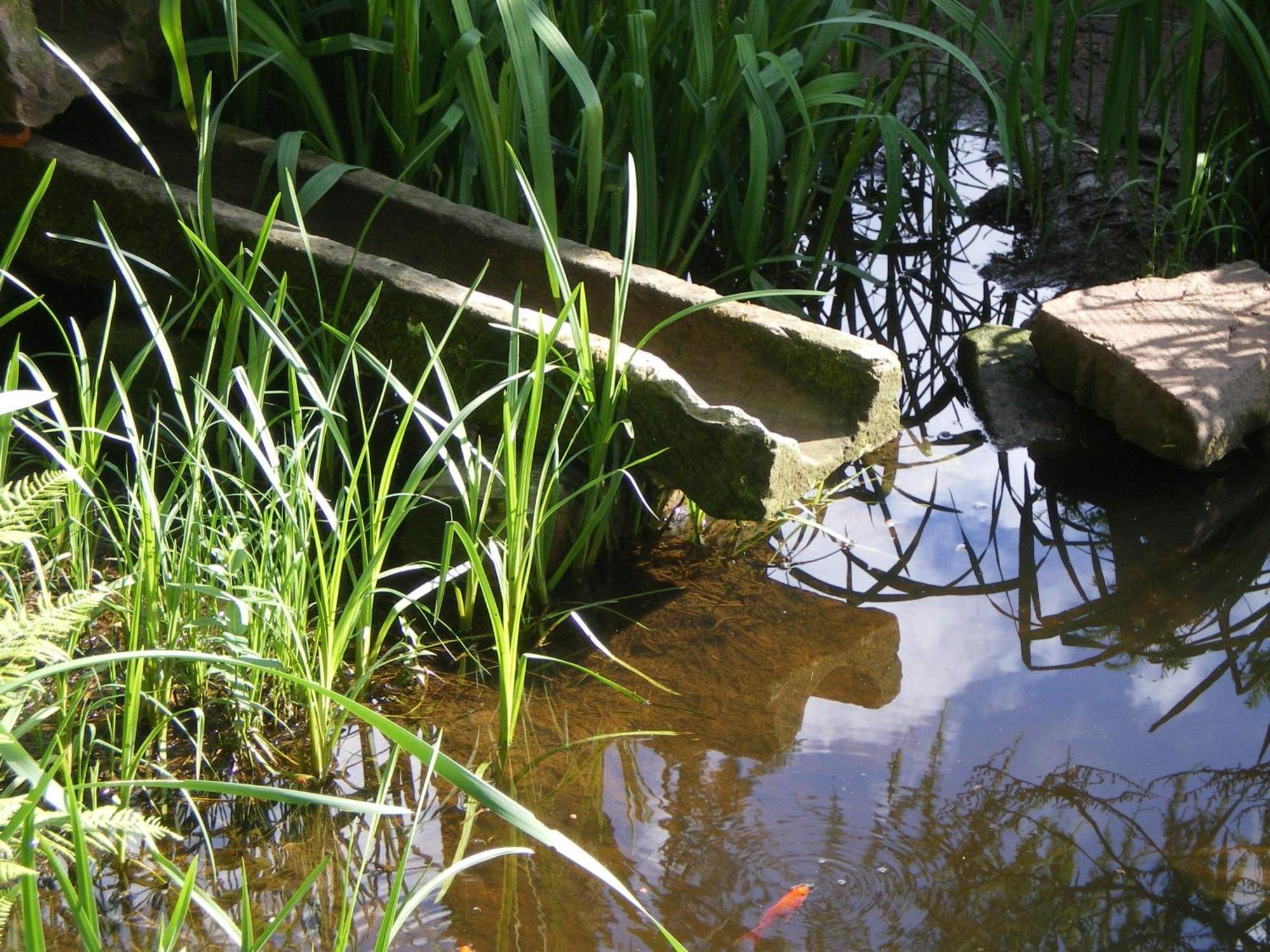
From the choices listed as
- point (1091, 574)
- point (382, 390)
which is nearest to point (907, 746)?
point (1091, 574)

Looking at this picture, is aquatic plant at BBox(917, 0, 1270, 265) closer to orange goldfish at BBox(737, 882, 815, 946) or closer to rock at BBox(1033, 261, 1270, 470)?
rock at BBox(1033, 261, 1270, 470)

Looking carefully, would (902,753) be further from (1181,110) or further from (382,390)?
(1181,110)

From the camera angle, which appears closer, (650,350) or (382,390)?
(382,390)

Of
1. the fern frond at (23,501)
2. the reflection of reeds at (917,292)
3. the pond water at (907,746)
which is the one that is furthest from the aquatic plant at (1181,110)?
the fern frond at (23,501)

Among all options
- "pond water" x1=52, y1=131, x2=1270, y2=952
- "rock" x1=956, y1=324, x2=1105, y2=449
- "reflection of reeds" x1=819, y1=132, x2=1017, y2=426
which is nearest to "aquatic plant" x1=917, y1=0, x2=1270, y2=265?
"reflection of reeds" x1=819, y1=132, x2=1017, y2=426

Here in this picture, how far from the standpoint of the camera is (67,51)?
2.86m

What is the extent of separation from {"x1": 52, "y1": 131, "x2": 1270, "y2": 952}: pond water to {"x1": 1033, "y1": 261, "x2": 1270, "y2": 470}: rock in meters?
0.10

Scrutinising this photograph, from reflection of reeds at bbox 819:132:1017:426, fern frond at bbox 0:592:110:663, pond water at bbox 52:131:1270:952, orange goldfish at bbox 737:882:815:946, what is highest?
reflection of reeds at bbox 819:132:1017:426

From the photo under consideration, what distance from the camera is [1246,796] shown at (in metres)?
1.84

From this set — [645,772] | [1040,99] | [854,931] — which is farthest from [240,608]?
[1040,99]

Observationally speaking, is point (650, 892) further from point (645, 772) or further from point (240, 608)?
point (240, 608)

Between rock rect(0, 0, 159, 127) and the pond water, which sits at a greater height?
rock rect(0, 0, 159, 127)

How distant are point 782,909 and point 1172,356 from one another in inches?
69.9

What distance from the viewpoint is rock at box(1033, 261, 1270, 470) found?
2.68 m
